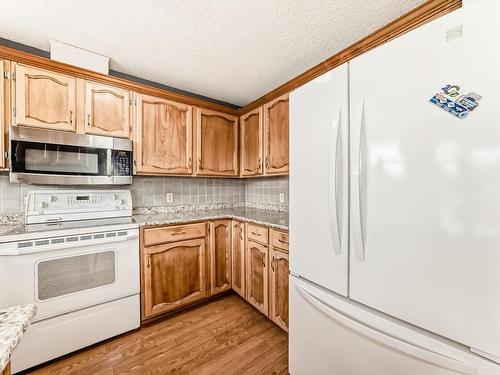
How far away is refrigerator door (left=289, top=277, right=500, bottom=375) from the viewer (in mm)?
703

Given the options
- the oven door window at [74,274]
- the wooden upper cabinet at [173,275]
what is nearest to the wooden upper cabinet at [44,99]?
the oven door window at [74,274]

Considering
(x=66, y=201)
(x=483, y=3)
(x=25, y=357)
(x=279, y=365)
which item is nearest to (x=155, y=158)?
(x=66, y=201)

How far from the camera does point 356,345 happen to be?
94cm

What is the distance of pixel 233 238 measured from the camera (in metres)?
2.37

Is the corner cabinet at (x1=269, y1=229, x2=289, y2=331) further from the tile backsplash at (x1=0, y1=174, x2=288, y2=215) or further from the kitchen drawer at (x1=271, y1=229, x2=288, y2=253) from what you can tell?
the tile backsplash at (x1=0, y1=174, x2=288, y2=215)

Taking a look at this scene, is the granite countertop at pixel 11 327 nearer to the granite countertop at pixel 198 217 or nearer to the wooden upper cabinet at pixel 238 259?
the granite countertop at pixel 198 217

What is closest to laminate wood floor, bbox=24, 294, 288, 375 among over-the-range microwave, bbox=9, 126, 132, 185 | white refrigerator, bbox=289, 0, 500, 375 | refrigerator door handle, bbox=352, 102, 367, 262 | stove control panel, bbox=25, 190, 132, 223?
white refrigerator, bbox=289, 0, 500, 375

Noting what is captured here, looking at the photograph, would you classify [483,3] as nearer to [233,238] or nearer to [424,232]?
[424,232]

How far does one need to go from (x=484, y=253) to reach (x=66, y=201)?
8.30ft

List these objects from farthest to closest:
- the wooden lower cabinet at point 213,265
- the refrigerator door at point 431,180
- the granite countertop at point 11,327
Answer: the wooden lower cabinet at point 213,265
the refrigerator door at point 431,180
the granite countertop at point 11,327

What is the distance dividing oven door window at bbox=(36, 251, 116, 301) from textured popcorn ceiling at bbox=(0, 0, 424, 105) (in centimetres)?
163

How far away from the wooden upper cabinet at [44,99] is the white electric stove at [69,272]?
22.1 inches

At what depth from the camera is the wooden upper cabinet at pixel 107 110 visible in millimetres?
1823

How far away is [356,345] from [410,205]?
65cm
